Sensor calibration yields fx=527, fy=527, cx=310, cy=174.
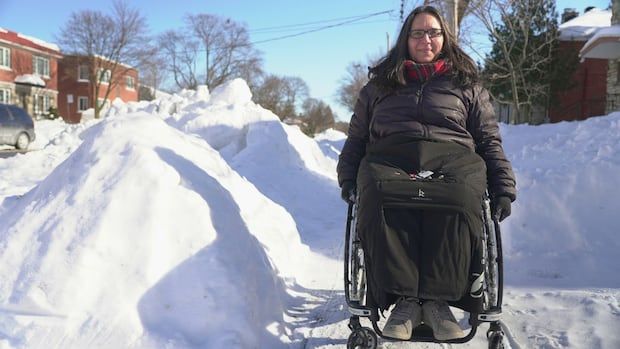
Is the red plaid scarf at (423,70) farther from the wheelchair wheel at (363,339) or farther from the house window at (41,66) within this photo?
the house window at (41,66)

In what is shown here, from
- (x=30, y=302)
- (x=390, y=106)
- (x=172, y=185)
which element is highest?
(x=390, y=106)

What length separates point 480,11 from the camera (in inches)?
797

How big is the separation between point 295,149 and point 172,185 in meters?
7.86

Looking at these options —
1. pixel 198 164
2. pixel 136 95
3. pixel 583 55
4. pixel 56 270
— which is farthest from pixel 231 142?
pixel 136 95

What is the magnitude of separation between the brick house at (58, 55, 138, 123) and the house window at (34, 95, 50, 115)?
9.25 feet

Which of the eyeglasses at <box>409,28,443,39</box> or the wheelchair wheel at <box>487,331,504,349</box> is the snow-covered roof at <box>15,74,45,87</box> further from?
the wheelchair wheel at <box>487,331,504,349</box>

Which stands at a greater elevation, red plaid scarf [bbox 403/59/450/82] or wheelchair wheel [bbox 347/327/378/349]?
red plaid scarf [bbox 403/59/450/82]

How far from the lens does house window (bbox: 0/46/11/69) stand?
1529 inches

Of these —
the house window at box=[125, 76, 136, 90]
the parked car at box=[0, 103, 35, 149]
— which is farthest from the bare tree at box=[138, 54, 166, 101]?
the parked car at box=[0, 103, 35, 149]

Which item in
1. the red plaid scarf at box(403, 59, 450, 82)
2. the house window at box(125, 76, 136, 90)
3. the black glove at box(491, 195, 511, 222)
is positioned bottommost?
the black glove at box(491, 195, 511, 222)

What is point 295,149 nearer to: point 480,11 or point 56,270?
point 56,270

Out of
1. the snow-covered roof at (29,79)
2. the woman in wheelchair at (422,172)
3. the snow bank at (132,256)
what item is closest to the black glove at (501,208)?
the woman in wheelchair at (422,172)

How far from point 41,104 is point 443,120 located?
1895 inches

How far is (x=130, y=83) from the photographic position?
56.4m
